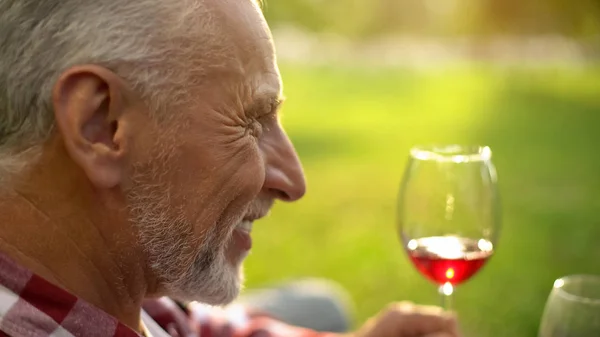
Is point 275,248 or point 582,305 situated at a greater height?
point 275,248

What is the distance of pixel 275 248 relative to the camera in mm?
4348

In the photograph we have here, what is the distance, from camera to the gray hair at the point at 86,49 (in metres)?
0.97

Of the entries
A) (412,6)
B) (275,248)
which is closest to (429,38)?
(412,6)

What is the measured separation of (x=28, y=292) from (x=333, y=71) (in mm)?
11472

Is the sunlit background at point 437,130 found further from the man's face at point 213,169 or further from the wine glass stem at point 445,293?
the man's face at point 213,169

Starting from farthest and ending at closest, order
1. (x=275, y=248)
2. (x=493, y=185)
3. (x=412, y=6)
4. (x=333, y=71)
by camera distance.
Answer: (x=412, y=6) → (x=333, y=71) → (x=275, y=248) → (x=493, y=185)

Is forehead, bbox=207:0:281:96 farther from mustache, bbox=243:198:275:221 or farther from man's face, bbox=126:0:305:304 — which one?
mustache, bbox=243:198:275:221

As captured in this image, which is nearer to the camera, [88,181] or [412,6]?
[88,181]

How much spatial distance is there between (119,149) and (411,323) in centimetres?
56

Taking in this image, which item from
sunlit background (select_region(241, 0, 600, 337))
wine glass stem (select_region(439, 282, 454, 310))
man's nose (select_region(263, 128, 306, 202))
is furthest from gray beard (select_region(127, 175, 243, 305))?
sunlit background (select_region(241, 0, 600, 337))

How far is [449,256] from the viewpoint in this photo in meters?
1.29

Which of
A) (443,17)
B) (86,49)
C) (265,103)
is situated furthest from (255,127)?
(443,17)

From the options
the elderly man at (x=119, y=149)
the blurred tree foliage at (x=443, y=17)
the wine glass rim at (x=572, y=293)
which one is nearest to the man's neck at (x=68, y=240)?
the elderly man at (x=119, y=149)

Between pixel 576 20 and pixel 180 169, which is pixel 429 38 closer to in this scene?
pixel 576 20
